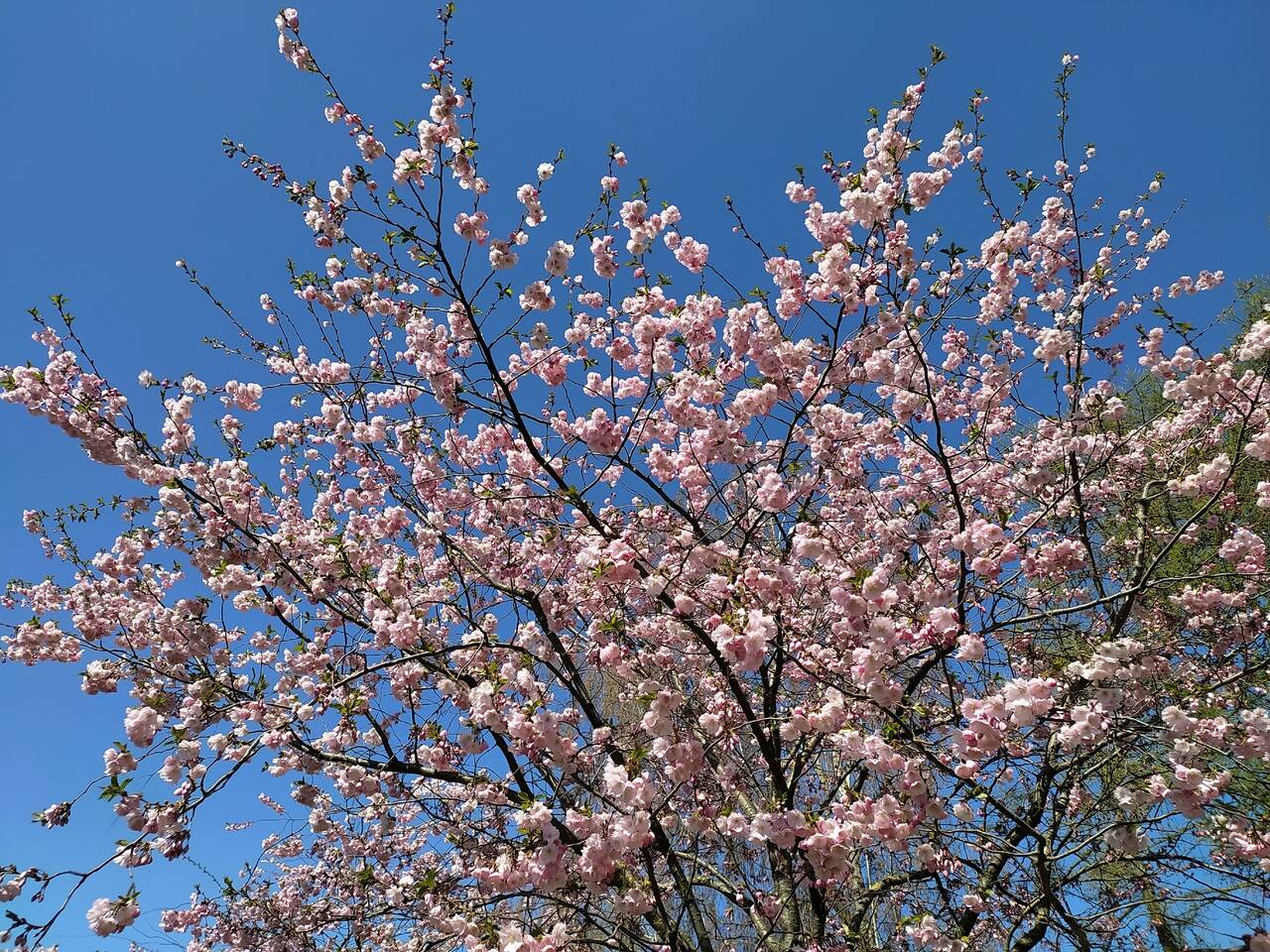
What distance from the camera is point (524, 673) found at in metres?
3.85

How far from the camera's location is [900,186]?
4004 mm

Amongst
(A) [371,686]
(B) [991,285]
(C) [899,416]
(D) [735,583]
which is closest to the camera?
(D) [735,583]

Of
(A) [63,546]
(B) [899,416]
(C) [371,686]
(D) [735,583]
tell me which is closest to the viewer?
(D) [735,583]

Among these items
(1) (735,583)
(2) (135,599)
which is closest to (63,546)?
(2) (135,599)

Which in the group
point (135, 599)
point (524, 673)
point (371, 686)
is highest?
point (135, 599)

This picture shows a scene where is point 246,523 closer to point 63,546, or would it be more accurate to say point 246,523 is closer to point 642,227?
point 63,546

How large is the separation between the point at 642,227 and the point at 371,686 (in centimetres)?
405

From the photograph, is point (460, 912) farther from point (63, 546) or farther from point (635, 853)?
point (63, 546)

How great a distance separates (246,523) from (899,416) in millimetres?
4699

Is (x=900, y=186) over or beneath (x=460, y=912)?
over

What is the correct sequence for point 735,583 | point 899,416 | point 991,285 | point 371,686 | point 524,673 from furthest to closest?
point 371,686 → point 991,285 → point 899,416 → point 524,673 → point 735,583

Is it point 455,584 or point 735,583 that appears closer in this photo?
point 735,583

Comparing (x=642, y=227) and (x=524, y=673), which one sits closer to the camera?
(x=524, y=673)

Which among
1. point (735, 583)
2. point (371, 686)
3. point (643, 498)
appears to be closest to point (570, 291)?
point (643, 498)
